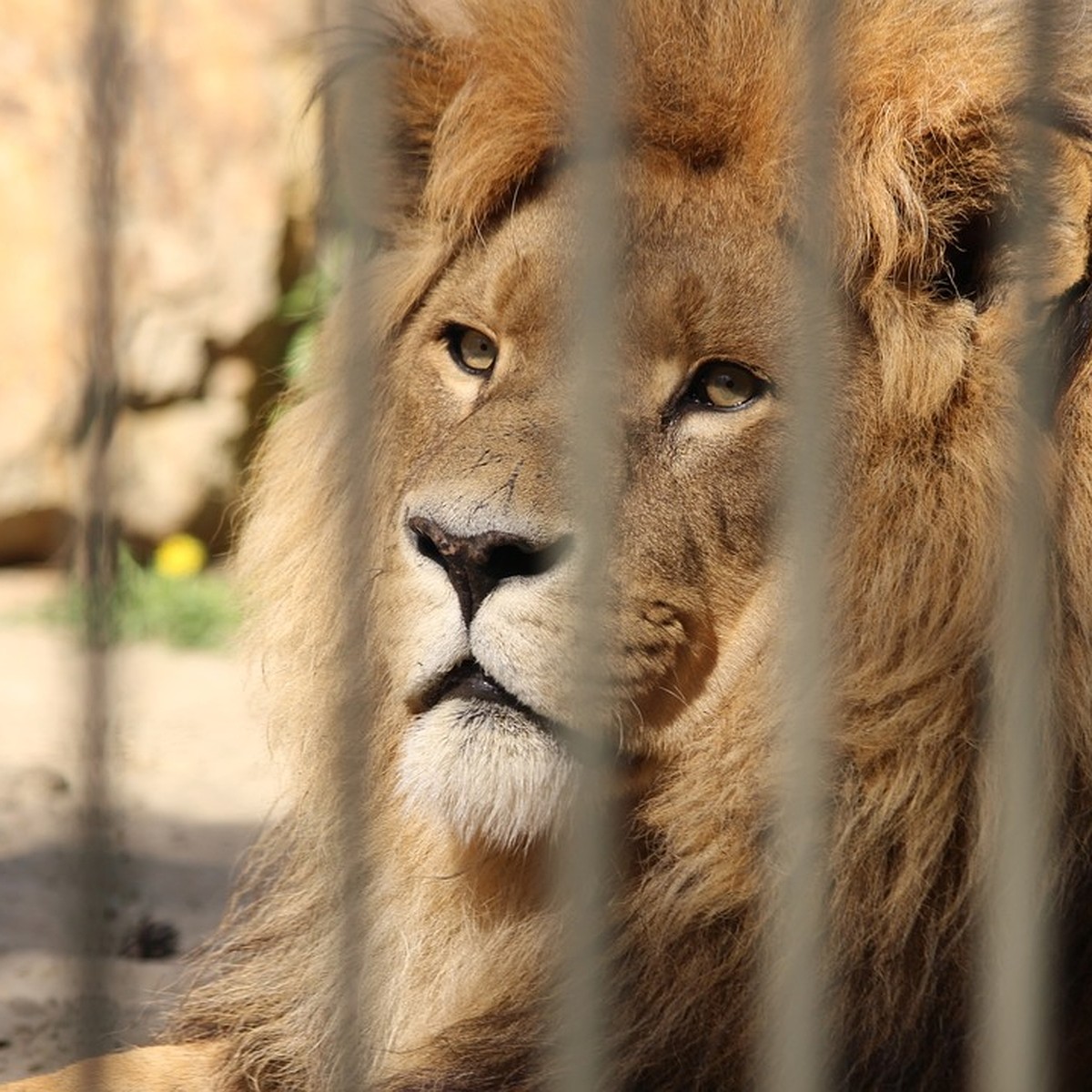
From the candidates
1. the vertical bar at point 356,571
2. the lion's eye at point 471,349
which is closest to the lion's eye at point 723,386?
the lion's eye at point 471,349

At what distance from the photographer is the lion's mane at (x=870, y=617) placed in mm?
2385

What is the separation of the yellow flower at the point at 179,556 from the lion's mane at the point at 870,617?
5.18 meters

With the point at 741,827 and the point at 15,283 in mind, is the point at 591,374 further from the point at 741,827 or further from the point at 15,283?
the point at 15,283

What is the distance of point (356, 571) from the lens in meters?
2.11

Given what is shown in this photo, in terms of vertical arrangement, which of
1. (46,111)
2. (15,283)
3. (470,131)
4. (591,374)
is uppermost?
(46,111)

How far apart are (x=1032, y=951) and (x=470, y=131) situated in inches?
56.9

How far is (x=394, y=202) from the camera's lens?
3.07 m

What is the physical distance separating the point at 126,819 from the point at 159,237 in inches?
173

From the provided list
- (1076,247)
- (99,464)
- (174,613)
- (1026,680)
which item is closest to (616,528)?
(1026,680)

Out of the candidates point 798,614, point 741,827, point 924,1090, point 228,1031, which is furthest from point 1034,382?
point 228,1031

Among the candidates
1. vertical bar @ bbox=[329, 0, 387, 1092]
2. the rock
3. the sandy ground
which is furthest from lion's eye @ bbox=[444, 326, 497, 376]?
the rock

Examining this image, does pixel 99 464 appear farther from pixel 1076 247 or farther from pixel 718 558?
pixel 1076 247

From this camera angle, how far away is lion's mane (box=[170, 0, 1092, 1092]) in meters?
2.38

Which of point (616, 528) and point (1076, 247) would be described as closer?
point (1076, 247)
